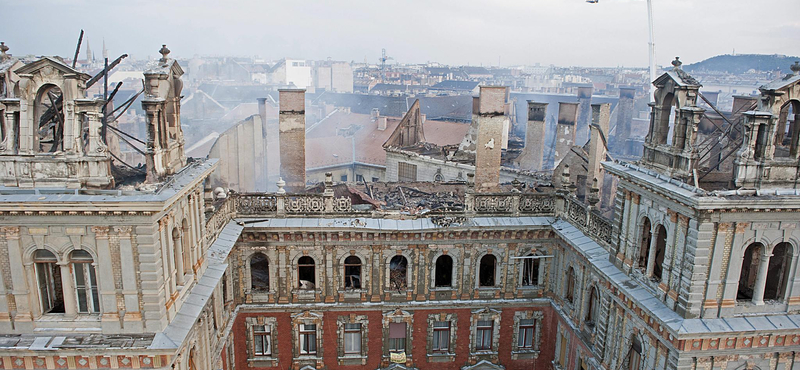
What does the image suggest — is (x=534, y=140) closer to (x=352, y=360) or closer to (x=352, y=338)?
(x=352, y=338)

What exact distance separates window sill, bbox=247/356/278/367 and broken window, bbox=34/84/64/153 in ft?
37.3

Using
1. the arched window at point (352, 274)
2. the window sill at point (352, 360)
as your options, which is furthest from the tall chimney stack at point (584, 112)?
the window sill at point (352, 360)

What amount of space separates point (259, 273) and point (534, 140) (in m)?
18.1

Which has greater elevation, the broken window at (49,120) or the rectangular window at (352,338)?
the broken window at (49,120)

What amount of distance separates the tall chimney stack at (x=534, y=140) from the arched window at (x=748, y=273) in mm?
17505

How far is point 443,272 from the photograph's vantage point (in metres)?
23.9

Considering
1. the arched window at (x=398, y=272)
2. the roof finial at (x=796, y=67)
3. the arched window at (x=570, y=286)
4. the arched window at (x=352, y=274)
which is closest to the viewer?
the roof finial at (x=796, y=67)

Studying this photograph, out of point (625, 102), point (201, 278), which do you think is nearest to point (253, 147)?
point (201, 278)

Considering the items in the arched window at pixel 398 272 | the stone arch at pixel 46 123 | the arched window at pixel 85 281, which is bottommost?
the arched window at pixel 398 272

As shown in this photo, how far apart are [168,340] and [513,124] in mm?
57277

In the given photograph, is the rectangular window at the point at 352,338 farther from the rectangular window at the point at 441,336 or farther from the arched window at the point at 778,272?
the arched window at the point at 778,272

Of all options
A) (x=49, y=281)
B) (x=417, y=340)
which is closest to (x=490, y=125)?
(x=417, y=340)

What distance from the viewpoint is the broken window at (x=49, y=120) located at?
13.3 metres

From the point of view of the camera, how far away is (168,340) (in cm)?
1330
